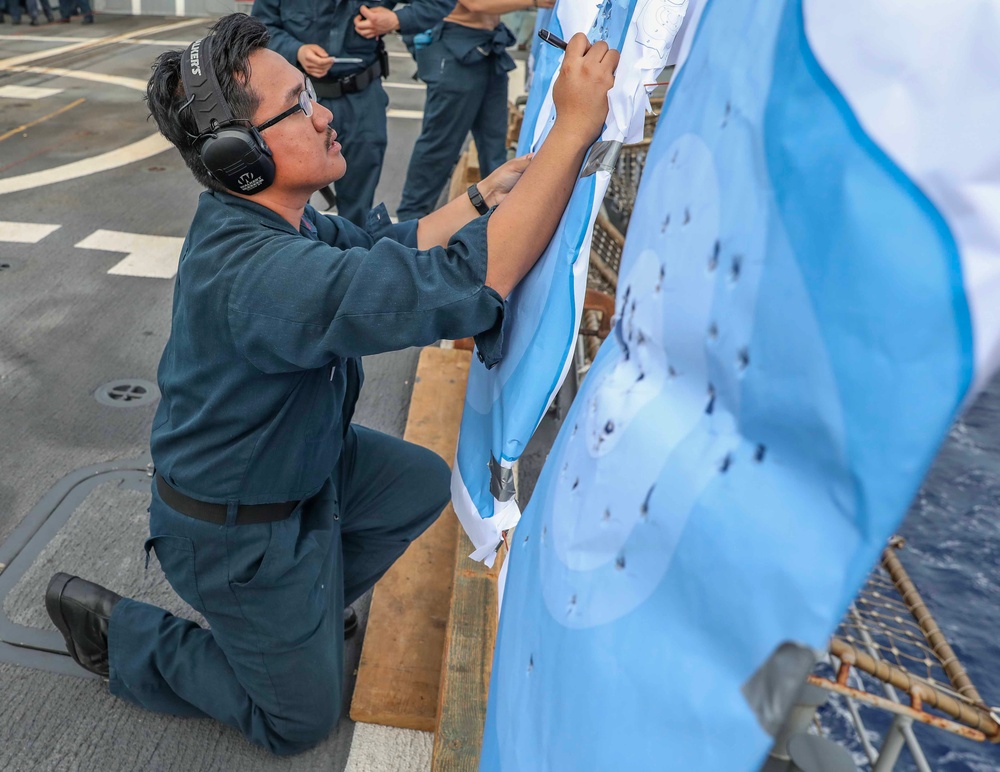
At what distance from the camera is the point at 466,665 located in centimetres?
208

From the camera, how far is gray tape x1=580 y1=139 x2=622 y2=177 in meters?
1.29

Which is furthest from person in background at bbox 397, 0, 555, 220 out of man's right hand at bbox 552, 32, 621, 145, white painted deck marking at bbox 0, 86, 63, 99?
white painted deck marking at bbox 0, 86, 63, 99

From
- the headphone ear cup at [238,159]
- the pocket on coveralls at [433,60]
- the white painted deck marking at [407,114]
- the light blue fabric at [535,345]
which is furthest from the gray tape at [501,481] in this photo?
the white painted deck marking at [407,114]

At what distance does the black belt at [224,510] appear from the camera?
189 cm

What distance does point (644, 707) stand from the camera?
2.61ft

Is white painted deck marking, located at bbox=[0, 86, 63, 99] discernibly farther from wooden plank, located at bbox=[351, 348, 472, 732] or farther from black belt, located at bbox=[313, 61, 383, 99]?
wooden plank, located at bbox=[351, 348, 472, 732]

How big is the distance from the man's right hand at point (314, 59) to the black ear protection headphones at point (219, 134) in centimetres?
243

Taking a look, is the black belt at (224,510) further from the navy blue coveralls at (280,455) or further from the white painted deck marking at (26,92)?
the white painted deck marking at (26,92)

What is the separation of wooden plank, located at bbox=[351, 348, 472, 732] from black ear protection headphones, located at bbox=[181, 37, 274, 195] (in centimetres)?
127

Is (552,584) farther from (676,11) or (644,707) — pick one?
(676,11)

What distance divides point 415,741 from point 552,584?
1.35 m

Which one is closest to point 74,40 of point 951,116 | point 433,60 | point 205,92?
point 433,60

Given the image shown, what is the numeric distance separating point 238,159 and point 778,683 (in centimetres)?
134

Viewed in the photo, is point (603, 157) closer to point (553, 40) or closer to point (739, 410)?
point (553, 40)
